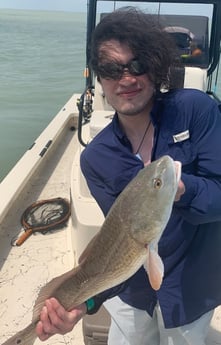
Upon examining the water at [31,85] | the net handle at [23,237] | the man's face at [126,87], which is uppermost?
the man's face at [126,87]

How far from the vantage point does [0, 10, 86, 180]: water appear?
9.97m

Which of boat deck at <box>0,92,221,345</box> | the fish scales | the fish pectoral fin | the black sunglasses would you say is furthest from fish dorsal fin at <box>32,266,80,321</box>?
boat deck at <box>0,92,221,345</box>

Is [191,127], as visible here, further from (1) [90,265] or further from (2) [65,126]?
(2) [65,126]

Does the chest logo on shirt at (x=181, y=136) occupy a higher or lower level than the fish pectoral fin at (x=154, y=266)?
higher

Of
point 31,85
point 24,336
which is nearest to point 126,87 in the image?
point 24,336

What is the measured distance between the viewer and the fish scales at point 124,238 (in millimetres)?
1453

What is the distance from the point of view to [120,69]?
5.83 feet

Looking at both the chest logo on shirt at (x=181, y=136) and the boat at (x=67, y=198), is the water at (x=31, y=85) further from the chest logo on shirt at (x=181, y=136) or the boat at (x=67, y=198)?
the chest logo on shirt at (x=181, y=136)

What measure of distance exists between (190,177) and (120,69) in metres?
0.54

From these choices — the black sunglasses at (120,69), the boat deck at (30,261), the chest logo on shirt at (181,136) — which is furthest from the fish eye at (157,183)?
the boat deck at (30,261)

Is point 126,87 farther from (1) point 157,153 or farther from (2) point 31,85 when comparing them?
(2) point 31,85

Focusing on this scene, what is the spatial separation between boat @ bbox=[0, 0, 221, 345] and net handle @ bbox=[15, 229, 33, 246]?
0.11 feet

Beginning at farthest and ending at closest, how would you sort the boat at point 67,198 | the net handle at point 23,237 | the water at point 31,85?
the water at point 31,85, the net handle at point 23,237, the boat at point 67,198

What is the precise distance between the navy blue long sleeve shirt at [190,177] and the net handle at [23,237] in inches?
79.9
